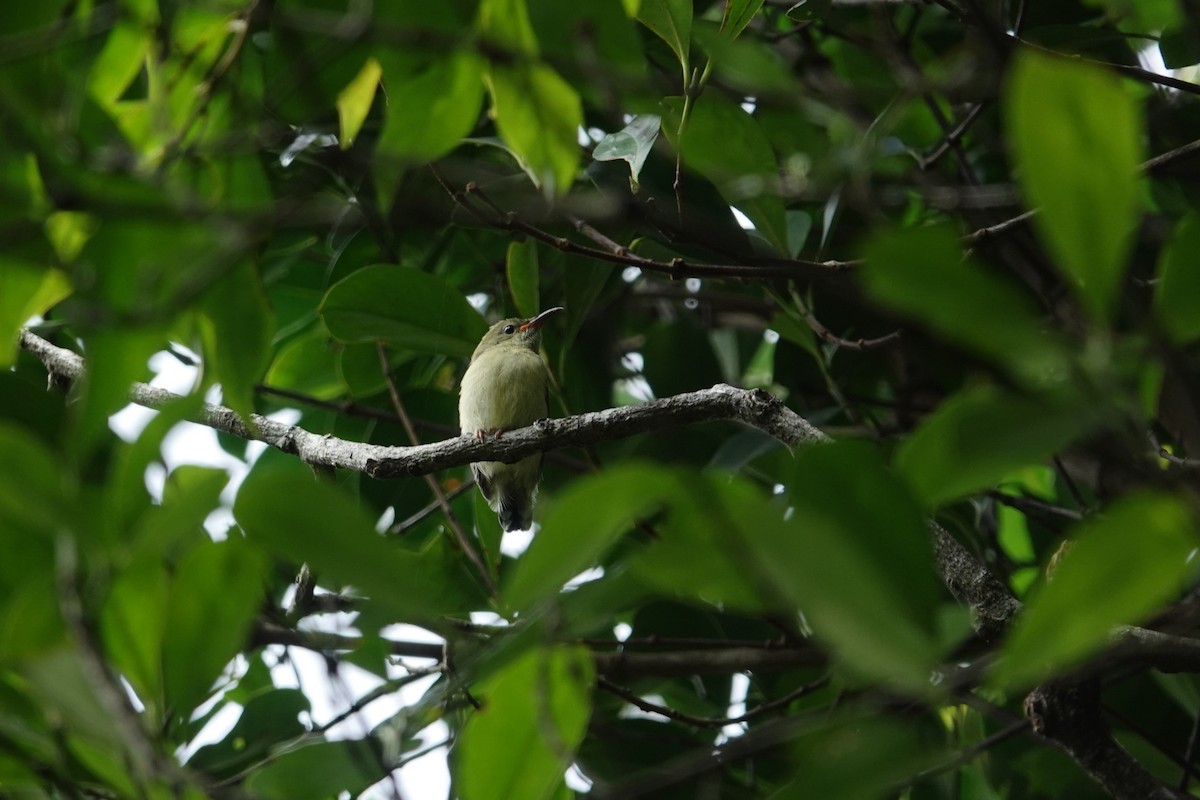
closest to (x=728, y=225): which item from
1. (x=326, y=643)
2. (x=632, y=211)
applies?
(x=632, y=211)

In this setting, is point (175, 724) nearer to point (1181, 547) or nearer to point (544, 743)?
point (544, 743)

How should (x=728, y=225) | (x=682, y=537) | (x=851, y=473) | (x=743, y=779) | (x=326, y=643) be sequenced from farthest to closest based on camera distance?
(x=743, y=779) < (x=728, y=225) < (x=326, y=643) < (x=851, y=473) < (x=682, y=537)

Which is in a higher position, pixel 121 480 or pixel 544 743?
pixel 121 480

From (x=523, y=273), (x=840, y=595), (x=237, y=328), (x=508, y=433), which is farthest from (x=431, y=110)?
(x=523, y=273)

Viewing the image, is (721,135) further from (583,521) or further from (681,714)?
(681,714)

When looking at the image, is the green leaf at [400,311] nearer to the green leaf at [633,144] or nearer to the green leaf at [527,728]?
the green leaf at [633,144]

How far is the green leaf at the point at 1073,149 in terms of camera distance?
805mm

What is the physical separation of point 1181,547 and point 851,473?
0.36 meters

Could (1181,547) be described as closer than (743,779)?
Yes

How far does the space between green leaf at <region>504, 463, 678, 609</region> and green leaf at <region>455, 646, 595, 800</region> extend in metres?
0.26

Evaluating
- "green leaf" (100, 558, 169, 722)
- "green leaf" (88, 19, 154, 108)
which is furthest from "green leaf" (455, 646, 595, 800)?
"green leaf" (88, 19, 154, 108)

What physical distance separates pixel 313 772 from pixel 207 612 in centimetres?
29

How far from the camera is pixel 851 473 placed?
110 cm

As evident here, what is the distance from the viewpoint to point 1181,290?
2.86 feet
